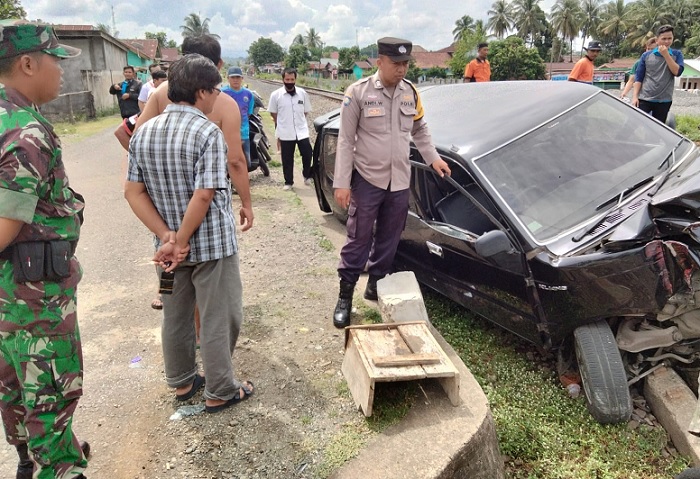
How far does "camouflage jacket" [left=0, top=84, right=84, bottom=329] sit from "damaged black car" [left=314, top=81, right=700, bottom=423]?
210cm

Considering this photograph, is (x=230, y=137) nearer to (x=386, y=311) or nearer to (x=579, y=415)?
(x=386, y=311)

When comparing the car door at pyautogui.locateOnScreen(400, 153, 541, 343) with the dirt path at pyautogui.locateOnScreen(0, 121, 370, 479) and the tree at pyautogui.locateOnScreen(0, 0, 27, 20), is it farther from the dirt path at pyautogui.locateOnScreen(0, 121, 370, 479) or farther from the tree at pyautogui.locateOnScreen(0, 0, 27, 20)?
the tree at pyautogui.locateOnScreen(0, 0, 27, 20)

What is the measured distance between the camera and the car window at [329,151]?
5.40m

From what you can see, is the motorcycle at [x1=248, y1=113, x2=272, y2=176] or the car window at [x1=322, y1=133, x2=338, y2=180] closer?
the car window at [x1=322, y1=133, x2=338, y2=180]

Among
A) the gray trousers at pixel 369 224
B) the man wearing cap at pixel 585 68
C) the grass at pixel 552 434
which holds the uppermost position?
the man wearing cap at pixel 585 68

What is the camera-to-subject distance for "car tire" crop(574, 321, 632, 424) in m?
2.78

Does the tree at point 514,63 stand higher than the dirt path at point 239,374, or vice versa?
the tree at point 514,63

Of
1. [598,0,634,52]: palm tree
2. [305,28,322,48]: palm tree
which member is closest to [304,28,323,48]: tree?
[305,28,322,48]: palm tree

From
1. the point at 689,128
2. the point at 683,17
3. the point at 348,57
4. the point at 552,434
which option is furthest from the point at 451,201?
the point at 348,57

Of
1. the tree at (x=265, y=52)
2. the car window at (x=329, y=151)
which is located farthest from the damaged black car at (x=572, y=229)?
the tree at (x=265, y=52)

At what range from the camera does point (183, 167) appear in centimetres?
226

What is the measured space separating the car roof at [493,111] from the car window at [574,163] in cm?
9

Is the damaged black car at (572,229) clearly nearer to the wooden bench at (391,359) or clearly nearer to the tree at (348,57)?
the wooden bench at (391,359)

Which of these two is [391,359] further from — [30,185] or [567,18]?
[567,18]
